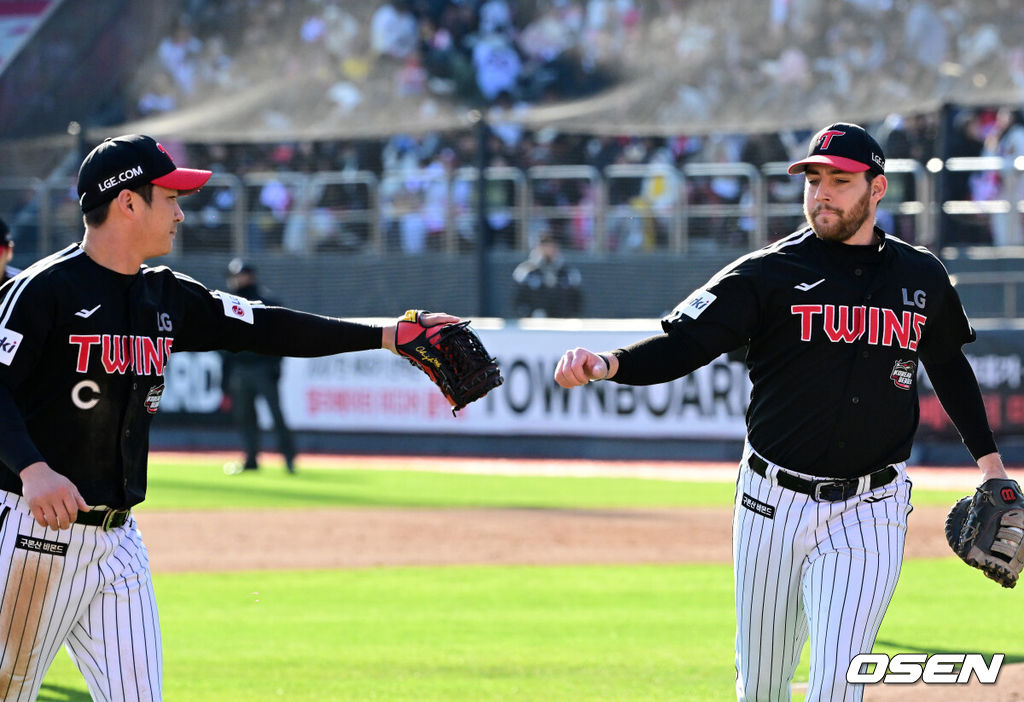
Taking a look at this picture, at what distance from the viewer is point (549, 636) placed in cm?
825

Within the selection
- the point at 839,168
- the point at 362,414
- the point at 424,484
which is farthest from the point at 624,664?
the point at 362,414

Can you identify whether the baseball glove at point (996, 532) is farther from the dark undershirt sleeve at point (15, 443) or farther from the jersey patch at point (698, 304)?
the dark undershirt sleeve at point (15, 443)

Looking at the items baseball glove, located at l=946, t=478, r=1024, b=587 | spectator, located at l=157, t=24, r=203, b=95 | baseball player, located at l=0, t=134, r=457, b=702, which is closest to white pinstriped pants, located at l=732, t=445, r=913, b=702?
baseball glove, located at l=946, t=478, r=1024, b=587

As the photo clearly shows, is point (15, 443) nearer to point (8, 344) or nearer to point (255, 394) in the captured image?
point (8, 344)

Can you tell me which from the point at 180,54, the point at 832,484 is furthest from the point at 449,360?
the point at 180,54

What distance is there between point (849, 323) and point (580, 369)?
2.96ft

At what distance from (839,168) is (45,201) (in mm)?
16387

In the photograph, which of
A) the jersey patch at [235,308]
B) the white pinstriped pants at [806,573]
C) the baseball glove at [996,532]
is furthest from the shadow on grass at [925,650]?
the jersey patch at [235,308]

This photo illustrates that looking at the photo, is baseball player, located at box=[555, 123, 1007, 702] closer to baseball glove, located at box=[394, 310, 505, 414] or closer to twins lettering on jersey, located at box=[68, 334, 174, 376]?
baseball glove, located at box=[394, 310, 505, 414]

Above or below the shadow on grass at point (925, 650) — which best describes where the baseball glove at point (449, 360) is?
above

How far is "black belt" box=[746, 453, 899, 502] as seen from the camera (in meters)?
4.74

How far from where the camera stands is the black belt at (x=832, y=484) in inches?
187

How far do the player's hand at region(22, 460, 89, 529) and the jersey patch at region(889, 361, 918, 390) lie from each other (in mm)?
2571

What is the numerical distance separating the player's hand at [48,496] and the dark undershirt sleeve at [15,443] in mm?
26
